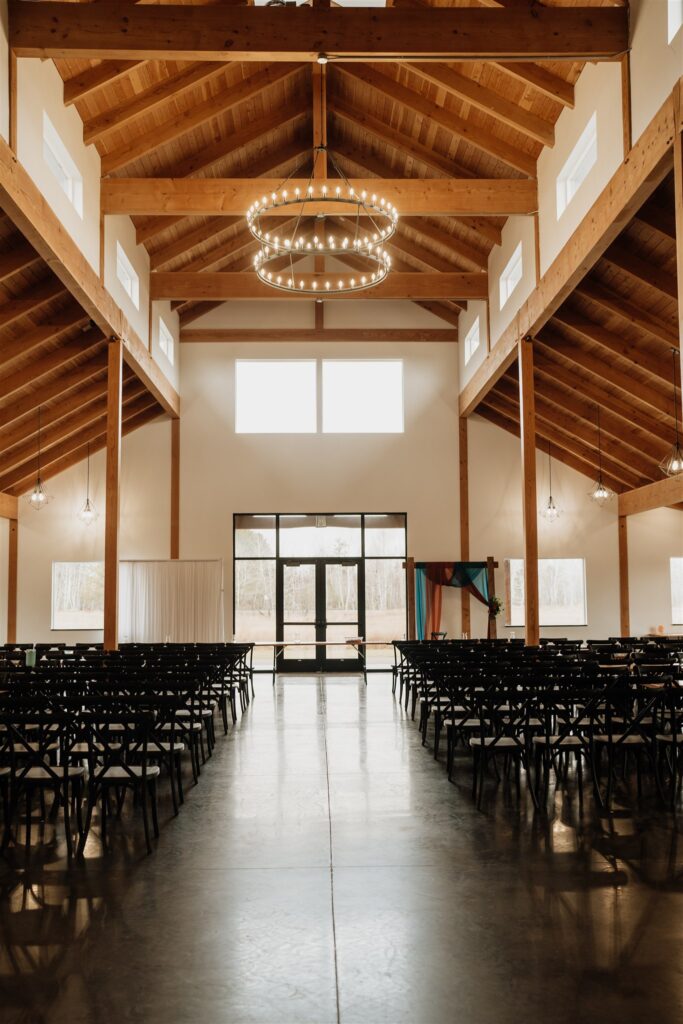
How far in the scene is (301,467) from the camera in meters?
17.4

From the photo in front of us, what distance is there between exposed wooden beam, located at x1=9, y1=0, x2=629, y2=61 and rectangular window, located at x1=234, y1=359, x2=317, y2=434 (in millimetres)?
9603

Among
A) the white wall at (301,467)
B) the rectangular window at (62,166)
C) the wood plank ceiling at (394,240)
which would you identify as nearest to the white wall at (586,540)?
the white wall at (301,467)

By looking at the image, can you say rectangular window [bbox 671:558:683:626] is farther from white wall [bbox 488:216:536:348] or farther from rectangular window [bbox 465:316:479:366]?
white wall [bbox 488:216:536:348]

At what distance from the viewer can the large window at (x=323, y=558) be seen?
1736 cm

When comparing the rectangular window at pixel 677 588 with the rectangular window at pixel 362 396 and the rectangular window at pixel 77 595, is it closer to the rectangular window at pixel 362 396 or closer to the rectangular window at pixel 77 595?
the rectangular window at pixel 362 396

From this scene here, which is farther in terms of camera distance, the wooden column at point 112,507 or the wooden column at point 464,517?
the wooden column at point 464,517

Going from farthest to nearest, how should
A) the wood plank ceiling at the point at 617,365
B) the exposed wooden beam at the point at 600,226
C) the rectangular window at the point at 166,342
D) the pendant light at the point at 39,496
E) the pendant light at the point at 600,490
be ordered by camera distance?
the rectangular window at the point at 166,342, the pendant light at the point at 600,490, the pendant light at the point at 39,496, the wood plank ceiling at the point at 617,365, the exposed wooden beam at the point at 600,226

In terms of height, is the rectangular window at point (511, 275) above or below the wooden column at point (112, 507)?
above

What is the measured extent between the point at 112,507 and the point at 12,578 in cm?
612

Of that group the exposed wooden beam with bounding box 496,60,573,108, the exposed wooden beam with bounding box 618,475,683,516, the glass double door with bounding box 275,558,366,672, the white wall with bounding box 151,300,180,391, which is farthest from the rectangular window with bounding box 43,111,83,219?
the exposed wooden beam with bounding box 618,475,683,516

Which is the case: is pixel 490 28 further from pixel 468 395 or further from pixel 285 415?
pixel 285 415

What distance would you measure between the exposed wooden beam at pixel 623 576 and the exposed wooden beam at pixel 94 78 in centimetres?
1197

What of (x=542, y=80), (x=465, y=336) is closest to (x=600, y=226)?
(x=542, y=80)

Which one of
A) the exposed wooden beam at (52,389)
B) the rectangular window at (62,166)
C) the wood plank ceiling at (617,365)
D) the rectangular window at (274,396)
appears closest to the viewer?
the rectangular window at (62,166)
